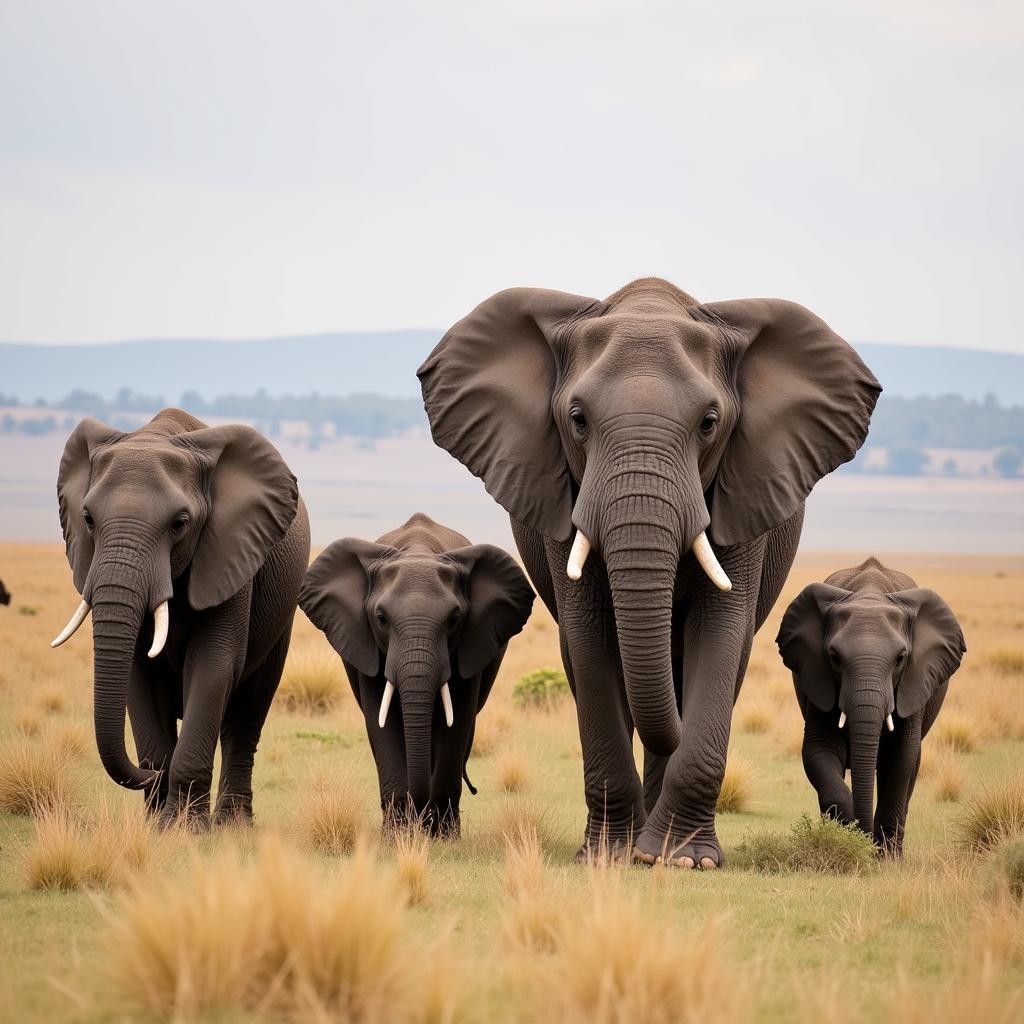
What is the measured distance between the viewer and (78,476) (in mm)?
11539

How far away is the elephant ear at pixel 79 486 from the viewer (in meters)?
11.0

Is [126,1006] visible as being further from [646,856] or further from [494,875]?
[646,856]

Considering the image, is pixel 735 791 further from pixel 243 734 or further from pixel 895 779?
pixel 243 734

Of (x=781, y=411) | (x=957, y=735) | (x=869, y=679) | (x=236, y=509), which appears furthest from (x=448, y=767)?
(x=957, y=735)

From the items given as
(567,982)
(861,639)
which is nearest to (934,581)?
(861,639)

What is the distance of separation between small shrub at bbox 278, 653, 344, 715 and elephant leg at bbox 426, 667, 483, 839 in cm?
736

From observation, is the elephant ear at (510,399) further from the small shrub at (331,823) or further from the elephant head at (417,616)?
the small shrub at (331,823)

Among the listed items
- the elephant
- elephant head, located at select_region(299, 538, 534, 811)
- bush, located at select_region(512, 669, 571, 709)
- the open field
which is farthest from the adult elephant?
bush, located at select_region(512, 669, 571, 709)

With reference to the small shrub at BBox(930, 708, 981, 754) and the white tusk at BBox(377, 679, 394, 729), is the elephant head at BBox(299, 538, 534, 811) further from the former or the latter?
the small shrub at BBox(930, 708, 981, 754)

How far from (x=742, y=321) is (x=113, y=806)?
550 centimetres

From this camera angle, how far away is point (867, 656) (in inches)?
464

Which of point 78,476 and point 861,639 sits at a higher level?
point 78,476

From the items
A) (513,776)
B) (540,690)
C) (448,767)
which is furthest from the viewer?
(540,690)

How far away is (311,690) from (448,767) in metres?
7.87
